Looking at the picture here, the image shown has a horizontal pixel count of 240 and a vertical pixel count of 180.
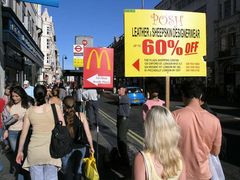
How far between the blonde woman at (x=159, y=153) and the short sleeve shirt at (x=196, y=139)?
691 millimetres

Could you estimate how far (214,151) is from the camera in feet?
13.4

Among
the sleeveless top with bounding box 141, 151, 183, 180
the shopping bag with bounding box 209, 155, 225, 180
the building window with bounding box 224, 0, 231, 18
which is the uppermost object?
the building window with bounding box 224, 0, 231, 18

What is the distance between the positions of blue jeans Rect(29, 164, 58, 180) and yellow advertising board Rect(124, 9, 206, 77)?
1703mm

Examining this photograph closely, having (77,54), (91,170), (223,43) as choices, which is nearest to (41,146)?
(91,170)

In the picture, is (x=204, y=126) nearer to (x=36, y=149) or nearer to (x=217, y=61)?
(x=36, y=149)

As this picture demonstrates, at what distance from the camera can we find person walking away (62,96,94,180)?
20.2 feet

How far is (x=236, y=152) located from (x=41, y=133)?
20.6ft

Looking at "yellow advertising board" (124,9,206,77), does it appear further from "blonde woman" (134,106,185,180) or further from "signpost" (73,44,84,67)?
"signpost" (73,44,84,67)

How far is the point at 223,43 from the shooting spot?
1898 inches

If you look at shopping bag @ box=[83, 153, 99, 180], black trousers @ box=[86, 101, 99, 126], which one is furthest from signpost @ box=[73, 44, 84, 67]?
shopping bag @ box=[83, 153, 99, 180]

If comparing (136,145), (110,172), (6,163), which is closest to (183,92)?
(110,172)

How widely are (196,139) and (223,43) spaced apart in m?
45.9

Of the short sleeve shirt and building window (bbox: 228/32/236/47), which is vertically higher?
building window (bbox: 228/32/236/47)

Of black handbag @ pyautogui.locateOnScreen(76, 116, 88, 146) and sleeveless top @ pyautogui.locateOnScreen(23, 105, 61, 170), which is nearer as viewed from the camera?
sleeveless top @ pyautogui.locateOnScreen(23, 105, 61, 170)
